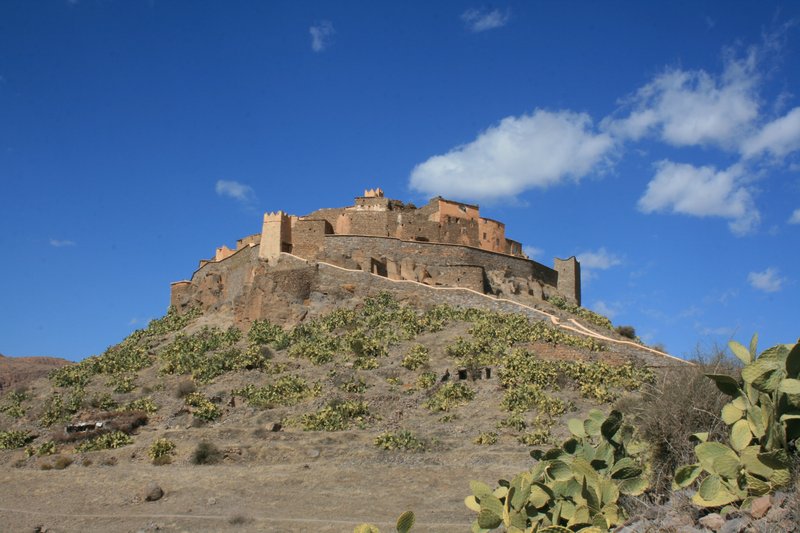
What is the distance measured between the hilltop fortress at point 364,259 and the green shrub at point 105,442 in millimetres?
9619

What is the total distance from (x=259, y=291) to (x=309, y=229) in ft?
14.9

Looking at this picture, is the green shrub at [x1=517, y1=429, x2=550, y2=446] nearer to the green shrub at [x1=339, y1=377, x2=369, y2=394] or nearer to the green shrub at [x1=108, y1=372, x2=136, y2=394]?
the green shrub at [x1=339, y1=377, x2=369, y2=394]

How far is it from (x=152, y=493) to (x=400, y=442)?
559 centimetres

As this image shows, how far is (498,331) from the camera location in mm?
25125

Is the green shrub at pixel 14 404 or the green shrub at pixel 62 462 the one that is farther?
the green shrub at pixel 14 404

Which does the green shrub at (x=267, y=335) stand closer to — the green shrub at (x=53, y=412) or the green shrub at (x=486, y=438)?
the green shrub at (x=53, y=412)

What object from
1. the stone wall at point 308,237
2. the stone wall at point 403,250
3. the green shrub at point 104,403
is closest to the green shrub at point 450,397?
the green shrub at point 104,403

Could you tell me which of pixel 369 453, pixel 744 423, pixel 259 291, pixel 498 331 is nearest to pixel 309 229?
pixel 259 291

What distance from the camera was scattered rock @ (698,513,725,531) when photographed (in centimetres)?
460

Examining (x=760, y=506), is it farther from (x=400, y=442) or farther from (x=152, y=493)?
(x=400, y=442)

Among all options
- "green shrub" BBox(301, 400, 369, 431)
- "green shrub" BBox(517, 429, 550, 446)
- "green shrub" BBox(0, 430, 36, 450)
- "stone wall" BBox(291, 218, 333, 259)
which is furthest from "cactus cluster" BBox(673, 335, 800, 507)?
"stone wall" BBox(291, 218, 333, 259)

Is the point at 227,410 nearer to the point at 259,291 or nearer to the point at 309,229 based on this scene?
the point at 259,291

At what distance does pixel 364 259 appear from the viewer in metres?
32.5

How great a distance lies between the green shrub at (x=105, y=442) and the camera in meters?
20.2
